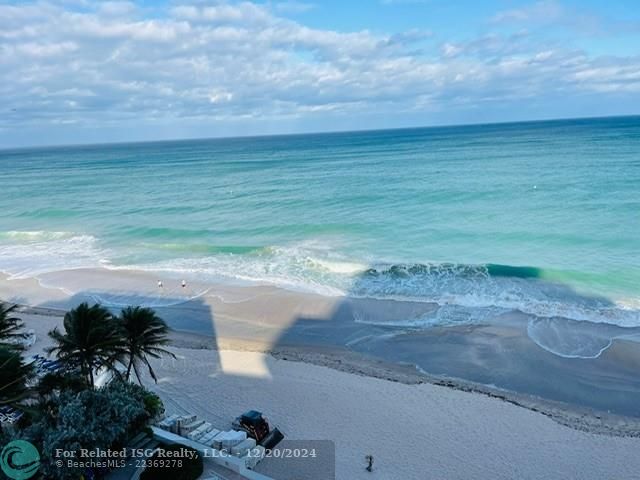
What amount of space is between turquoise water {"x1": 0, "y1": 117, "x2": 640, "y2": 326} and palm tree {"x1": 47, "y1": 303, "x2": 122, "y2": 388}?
1449cm

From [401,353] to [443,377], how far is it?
2242mm

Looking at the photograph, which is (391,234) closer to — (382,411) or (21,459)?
(382,411)

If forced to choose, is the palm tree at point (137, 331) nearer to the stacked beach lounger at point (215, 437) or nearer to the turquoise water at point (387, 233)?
the stacked beach lounger at point (215, 437)

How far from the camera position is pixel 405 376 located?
17.2 metres

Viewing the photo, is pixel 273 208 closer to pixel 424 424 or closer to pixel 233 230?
pixel 233 230

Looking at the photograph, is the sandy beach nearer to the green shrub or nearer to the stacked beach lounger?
the stacked beach lounger

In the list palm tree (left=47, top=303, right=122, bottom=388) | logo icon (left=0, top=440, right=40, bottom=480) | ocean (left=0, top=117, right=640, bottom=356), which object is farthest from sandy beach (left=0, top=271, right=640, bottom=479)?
logo icon (left=0, top=440, right=40, bottom=480)

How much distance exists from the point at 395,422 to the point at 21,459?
32.5 feet

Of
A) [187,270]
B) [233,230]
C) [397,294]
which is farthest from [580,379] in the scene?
[233,230]

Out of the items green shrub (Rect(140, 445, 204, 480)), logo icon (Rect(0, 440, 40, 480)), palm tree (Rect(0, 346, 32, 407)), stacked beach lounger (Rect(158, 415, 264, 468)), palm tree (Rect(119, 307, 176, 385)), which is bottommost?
stacked beach lounger (Rect(158, 415, 264, 468))

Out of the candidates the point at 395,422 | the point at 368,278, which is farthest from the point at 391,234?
the point at 395,422

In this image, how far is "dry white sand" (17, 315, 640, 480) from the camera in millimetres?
12266

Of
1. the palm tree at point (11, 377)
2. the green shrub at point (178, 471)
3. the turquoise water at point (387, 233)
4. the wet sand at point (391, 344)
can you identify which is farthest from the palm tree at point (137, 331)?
the turquoise water at point (387, 233)

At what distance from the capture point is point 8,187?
249ft
